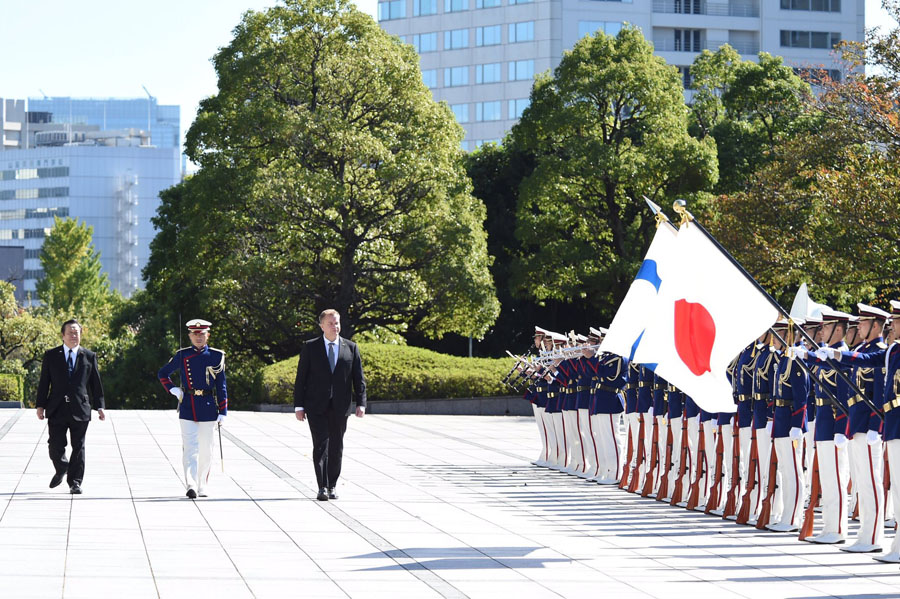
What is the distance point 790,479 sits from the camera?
11711 mm

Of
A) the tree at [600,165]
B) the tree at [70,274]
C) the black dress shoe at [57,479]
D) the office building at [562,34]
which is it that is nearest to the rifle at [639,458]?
the black dress shoe at [57,479]

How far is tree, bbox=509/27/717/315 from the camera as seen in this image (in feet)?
126

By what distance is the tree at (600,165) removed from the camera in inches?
1512

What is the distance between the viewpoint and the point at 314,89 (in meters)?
34.3

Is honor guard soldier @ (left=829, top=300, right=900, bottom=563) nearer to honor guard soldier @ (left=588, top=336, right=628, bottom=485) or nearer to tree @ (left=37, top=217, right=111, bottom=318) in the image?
honor guard soldier @ (left=588, top=336, right=628, bottom=485)

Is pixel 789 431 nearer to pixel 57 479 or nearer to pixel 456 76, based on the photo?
pixel 57 479

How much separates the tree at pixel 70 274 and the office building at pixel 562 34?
25.8 m

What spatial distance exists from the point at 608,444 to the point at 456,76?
75.6m

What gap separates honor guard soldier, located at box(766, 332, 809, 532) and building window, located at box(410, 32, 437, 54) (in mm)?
80348

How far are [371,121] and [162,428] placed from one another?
13302mm

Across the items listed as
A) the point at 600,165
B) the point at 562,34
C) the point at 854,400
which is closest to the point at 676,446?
the point at 854,400

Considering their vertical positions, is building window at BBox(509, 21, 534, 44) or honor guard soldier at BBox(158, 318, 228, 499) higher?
building window at BBox(509, 21, 534, 44)

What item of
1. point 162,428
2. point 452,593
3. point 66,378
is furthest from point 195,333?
point 162,428

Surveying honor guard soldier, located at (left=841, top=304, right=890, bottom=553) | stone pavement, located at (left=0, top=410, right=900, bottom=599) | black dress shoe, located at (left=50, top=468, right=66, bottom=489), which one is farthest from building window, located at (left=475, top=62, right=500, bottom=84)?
honor guard soldier, located at (left=841, top=304, right=890, bottom=553)
